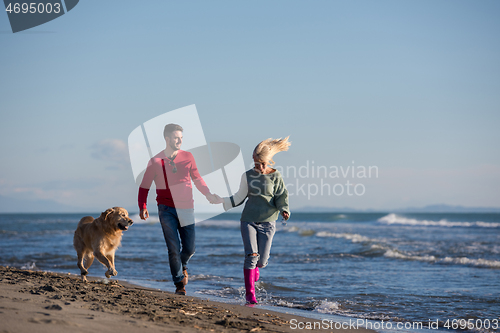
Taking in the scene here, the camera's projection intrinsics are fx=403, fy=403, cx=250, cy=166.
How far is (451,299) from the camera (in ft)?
20.0

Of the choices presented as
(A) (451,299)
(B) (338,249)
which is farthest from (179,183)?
(B) (338,249)

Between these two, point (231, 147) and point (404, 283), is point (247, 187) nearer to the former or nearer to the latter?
point (231, 147)

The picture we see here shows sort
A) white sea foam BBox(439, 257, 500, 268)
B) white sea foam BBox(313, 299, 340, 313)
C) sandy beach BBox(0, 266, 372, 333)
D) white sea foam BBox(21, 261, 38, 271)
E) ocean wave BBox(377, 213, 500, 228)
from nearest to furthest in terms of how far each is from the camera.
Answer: sandy beach BBox(0, 266, 372, 333)
white sea foam BBox(313, 299, 340, 313)
white sea foam BBox(21, 261, 38, 271)
white sea foam BBox(439, 257, 500, 268)
ocean wave BBox(377, 213, 500, 228)

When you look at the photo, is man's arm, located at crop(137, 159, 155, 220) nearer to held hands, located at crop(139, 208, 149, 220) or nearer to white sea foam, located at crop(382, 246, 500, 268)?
held hands, located at crop(139, 208, 149, 220)

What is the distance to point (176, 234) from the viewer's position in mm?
5094

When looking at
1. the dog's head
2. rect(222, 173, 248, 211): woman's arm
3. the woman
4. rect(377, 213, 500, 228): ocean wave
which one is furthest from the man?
rect(377, 213, 500, 228): ocean wave

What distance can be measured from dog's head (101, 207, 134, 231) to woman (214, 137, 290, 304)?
5.05ft

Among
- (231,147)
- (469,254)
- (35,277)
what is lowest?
(469,254)

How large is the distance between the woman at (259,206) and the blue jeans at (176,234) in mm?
713

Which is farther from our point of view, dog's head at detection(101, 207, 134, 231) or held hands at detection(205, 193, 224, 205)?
dog's head at detection(101, 207, 134, 231)

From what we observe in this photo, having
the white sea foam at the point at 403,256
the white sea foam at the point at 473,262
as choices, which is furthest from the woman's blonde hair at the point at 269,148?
the white sea foam at the point at 403,256

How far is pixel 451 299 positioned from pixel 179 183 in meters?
4.46

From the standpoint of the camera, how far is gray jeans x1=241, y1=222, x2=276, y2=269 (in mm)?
4805

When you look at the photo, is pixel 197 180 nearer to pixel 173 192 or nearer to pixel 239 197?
pixel 173 192
